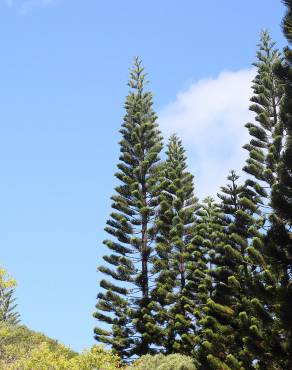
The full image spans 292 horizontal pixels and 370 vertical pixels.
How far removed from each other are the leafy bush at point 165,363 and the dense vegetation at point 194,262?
52 millimetres

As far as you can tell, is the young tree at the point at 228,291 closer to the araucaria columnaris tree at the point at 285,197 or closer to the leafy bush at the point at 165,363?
the leafy bush at the point at 165,363

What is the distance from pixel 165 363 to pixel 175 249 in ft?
27.1

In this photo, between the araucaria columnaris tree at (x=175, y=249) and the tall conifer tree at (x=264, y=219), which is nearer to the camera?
the tall conifer tree at (x=264, y=219)

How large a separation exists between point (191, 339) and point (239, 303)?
12.0 feet

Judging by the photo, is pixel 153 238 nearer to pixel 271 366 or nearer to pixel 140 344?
pixel 140 344

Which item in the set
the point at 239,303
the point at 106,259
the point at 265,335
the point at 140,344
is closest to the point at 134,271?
the point at 106,259

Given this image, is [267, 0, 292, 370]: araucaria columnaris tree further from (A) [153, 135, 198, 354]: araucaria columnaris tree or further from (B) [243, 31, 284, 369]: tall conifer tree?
(A) [153, 135, 198, 354]: araucaria columnaris tree

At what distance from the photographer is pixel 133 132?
31688mm

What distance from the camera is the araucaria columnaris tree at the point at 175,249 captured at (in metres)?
26.2

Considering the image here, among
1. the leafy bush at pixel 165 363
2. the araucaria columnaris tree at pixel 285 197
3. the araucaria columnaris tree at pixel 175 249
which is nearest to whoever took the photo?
the araucaria columnaris tree at pixel 285 197

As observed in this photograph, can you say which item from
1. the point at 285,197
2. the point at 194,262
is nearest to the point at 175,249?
the point at 194,262

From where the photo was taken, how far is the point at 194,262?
90.0ft

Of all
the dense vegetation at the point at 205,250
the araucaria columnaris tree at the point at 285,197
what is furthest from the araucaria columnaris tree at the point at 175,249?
the araucaria columnaris tree at the point at 285,197

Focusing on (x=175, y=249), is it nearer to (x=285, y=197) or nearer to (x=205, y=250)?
(x=205, y=250)
